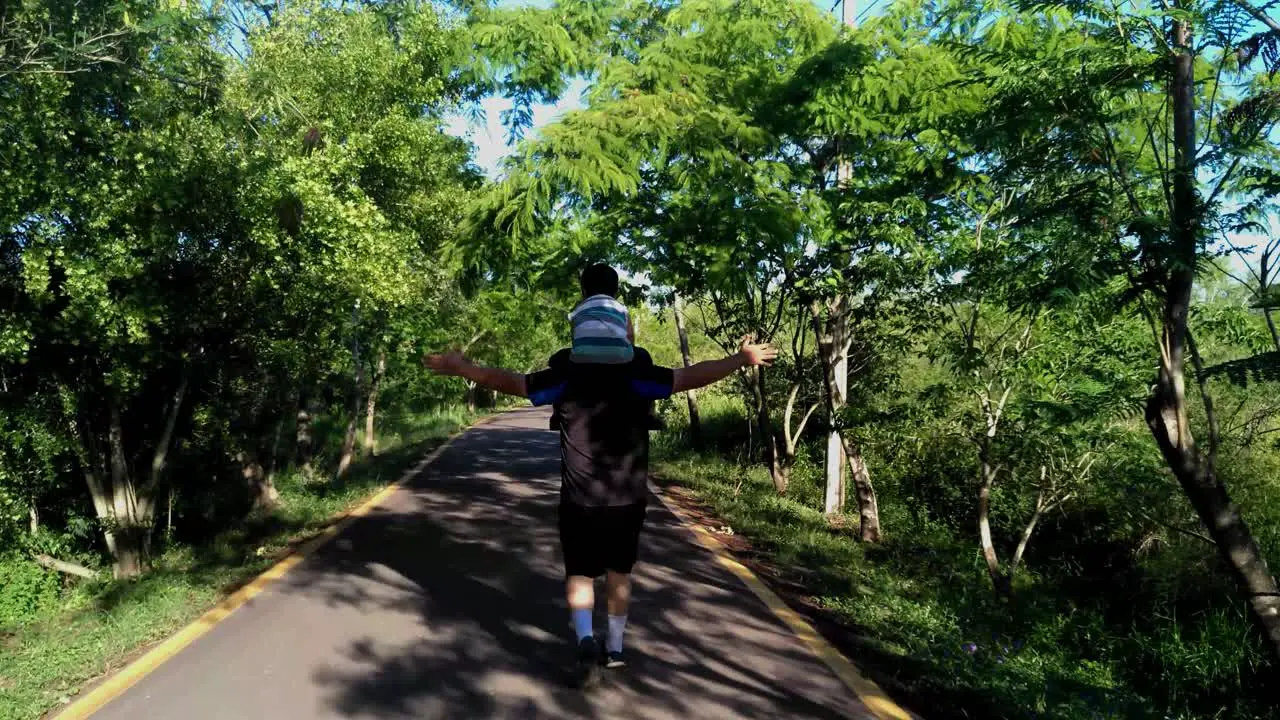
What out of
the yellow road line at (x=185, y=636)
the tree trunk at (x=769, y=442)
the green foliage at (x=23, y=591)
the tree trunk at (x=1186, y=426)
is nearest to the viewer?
the yellow road line at (x=185, y=636)

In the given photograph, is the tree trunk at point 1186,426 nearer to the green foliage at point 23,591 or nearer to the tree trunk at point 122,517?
the tree trunk at point 122,517

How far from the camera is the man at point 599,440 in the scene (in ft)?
14.6

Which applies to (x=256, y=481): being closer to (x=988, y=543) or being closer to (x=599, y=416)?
(x=988, y=543)

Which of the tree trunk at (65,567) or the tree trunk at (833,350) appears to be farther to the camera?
the tree trunk at (833,350)

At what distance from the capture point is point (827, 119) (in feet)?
29.0

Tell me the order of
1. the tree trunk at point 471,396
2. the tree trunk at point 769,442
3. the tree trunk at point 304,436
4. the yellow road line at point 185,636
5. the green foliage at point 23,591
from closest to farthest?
the yellow road line at point 185,636
the green foliage at point 23,591
the tree trunk at point 769,442
the tree trunk at point 304,436
the tree trunk at point 471,396

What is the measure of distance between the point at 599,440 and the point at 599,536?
1.62 ft

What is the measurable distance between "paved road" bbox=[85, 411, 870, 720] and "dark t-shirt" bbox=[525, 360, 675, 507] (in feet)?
3.66

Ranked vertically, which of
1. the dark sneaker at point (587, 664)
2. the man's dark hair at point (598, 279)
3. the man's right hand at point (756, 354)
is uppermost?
the man's dark hair at point (598, 279)

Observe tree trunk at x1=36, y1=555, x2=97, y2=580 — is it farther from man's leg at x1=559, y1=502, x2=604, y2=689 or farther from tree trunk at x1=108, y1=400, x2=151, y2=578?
man's leg at x1=559, y1=502, x2=604, y2=689

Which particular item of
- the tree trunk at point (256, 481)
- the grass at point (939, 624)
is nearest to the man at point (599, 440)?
the grass at point (939, 624)

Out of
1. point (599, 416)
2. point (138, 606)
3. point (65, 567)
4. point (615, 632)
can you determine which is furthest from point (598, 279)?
point (65, 567)

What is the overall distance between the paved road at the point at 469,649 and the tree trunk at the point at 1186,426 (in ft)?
8.06

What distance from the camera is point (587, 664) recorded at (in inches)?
180
